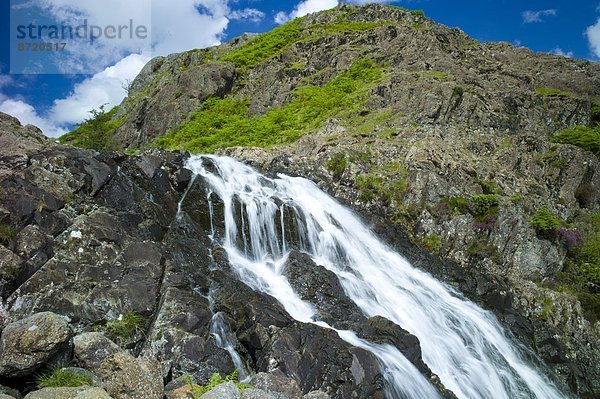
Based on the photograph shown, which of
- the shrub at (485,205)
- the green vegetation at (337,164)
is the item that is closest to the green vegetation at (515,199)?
the shrub at (485,205)

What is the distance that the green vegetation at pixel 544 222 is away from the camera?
23.0 metres

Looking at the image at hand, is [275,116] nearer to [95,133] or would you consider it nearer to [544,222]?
[95,133]

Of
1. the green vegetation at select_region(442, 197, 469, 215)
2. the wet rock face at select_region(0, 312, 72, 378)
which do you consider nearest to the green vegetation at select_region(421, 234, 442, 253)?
the green vegetation at select_region(442, 197, 469, 215)

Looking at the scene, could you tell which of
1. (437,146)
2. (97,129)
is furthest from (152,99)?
(437,146)

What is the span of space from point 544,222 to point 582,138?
35.7 ft

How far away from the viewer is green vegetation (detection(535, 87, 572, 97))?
3412 cm

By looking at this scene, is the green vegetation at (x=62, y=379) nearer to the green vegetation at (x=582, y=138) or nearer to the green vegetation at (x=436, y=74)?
the green vegetation at (x=582, y=138)

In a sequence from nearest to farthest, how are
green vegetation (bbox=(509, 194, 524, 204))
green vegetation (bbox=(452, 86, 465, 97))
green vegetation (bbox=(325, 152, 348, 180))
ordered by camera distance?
green vegetation (bbox=(509, 194, 524, 204))
green vegetation (bbox=(325, 152, 348, 180))
green vegetation (bbox=(452, 86, 465, 97))

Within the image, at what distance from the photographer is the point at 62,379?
27.5ft

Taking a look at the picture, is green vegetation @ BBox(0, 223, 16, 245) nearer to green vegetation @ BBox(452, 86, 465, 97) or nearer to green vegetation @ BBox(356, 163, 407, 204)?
green vegetation @ BBox(356, 163, 407, 204)

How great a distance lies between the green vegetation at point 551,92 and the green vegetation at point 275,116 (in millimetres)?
13920

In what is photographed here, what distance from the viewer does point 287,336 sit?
11.9 m

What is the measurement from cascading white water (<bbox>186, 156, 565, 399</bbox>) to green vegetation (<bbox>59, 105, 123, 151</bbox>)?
24812 mm

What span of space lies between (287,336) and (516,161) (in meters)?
23.7
